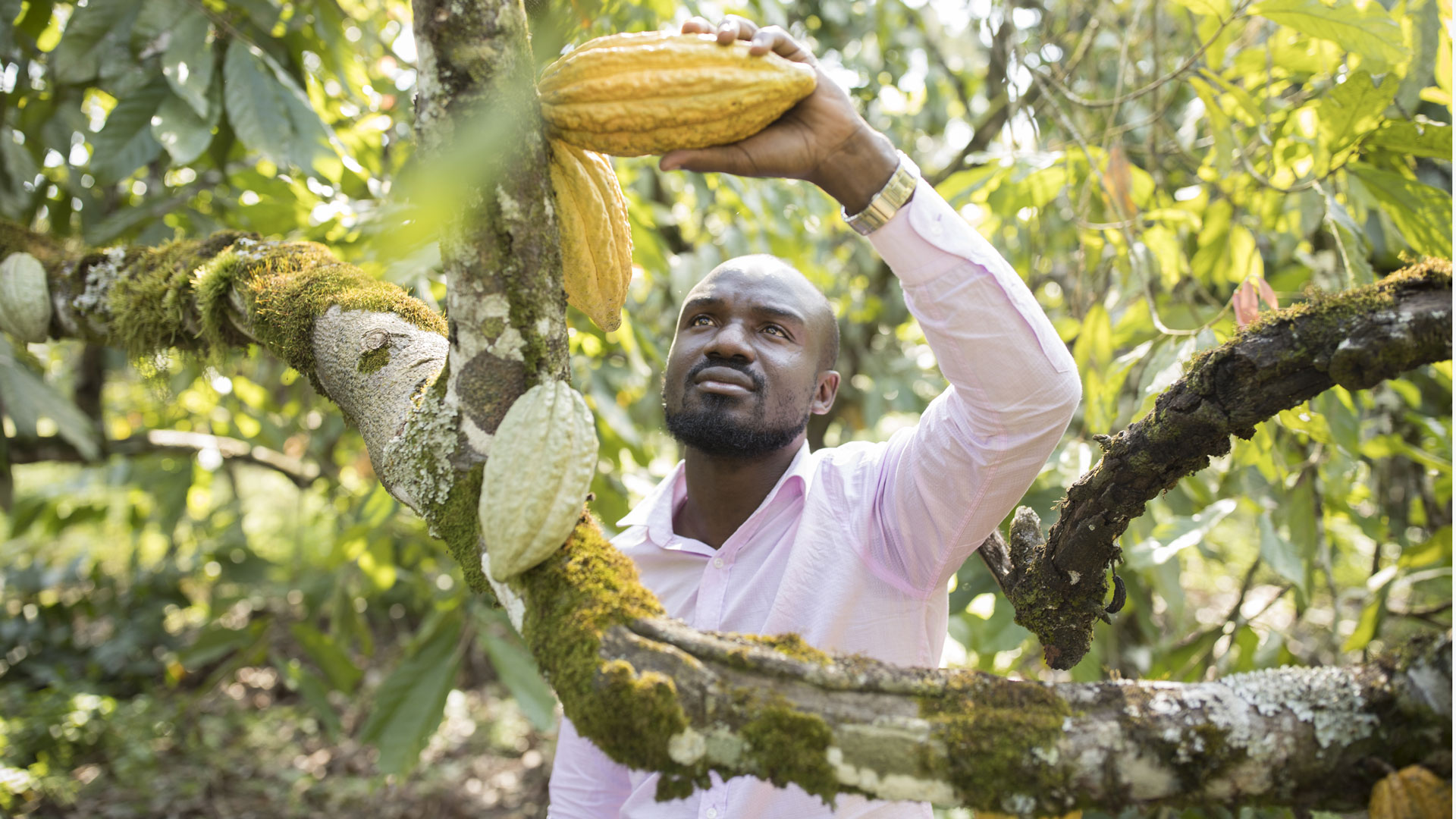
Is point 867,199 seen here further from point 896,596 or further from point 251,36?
point 251,36

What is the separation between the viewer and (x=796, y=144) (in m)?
0.96

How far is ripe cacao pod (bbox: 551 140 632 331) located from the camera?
0.98 metres

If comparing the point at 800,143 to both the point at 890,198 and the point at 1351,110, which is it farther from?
the point at 1351,110

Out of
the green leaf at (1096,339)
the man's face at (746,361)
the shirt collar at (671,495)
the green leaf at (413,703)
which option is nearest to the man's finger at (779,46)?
the man's face at (746,361)

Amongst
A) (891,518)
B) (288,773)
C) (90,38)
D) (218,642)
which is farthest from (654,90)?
(288,773)

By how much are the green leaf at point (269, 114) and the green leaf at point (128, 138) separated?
17cm

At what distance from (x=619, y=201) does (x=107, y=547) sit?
7.12m

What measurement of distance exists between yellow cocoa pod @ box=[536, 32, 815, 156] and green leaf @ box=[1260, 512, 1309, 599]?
156cm

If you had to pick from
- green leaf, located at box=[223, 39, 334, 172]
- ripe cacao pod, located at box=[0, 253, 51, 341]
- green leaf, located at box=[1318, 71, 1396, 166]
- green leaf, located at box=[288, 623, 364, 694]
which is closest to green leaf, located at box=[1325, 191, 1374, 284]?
green leaf, located at box=[1318, 71, 1396, 166]

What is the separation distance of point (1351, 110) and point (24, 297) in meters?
2.43

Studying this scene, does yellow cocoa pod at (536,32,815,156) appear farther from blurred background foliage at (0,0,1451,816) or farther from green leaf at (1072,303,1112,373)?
green leaf at (1072,303,1112,373)

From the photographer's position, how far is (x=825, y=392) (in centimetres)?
184

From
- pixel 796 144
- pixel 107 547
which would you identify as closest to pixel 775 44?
pixel 796 144

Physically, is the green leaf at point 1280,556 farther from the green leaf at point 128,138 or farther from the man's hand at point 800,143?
the green leaf at point 128,138
